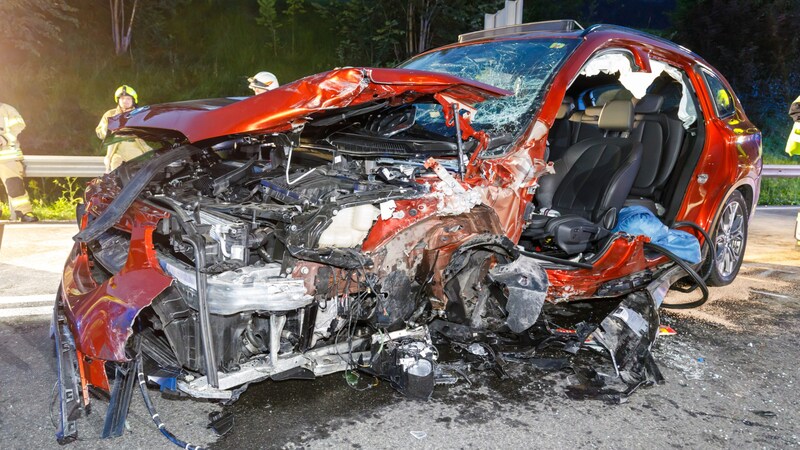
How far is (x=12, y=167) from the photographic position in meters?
7.04

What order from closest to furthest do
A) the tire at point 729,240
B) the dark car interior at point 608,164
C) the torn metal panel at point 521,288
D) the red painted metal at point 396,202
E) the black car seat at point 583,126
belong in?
the red painted metal at point 396,202 → the torn metal panel at point 521,288 → the dark car interior at point 608,164 → the tire at point 729,240 → the black car seat at point 583,126

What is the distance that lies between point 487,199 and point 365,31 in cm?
1107

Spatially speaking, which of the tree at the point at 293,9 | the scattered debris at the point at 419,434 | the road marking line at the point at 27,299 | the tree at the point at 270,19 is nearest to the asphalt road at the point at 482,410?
the scattered debris at the point at 419,434

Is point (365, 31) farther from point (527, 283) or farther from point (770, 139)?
point (770, 139)

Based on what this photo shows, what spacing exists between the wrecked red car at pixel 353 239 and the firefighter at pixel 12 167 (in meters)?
4.26

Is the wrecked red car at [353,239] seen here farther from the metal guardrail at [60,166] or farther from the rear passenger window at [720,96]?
the metal guardrail at [60,166]

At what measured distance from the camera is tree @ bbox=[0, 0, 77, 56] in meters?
11.2

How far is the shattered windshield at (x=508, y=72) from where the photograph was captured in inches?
141

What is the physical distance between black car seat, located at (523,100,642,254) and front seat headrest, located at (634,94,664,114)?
0.79 feet

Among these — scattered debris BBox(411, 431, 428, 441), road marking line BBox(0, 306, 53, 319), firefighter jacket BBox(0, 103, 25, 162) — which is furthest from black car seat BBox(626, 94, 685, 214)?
firefighter jacket BBox(0, 103, 25, 162)

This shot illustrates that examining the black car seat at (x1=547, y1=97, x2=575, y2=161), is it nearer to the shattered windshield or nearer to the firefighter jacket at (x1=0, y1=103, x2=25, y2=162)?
the shattered windshield

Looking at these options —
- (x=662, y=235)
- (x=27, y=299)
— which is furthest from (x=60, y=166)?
(x=662, y=235)

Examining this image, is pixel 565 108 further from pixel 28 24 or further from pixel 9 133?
pixel 28 24

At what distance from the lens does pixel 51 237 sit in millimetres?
6434
